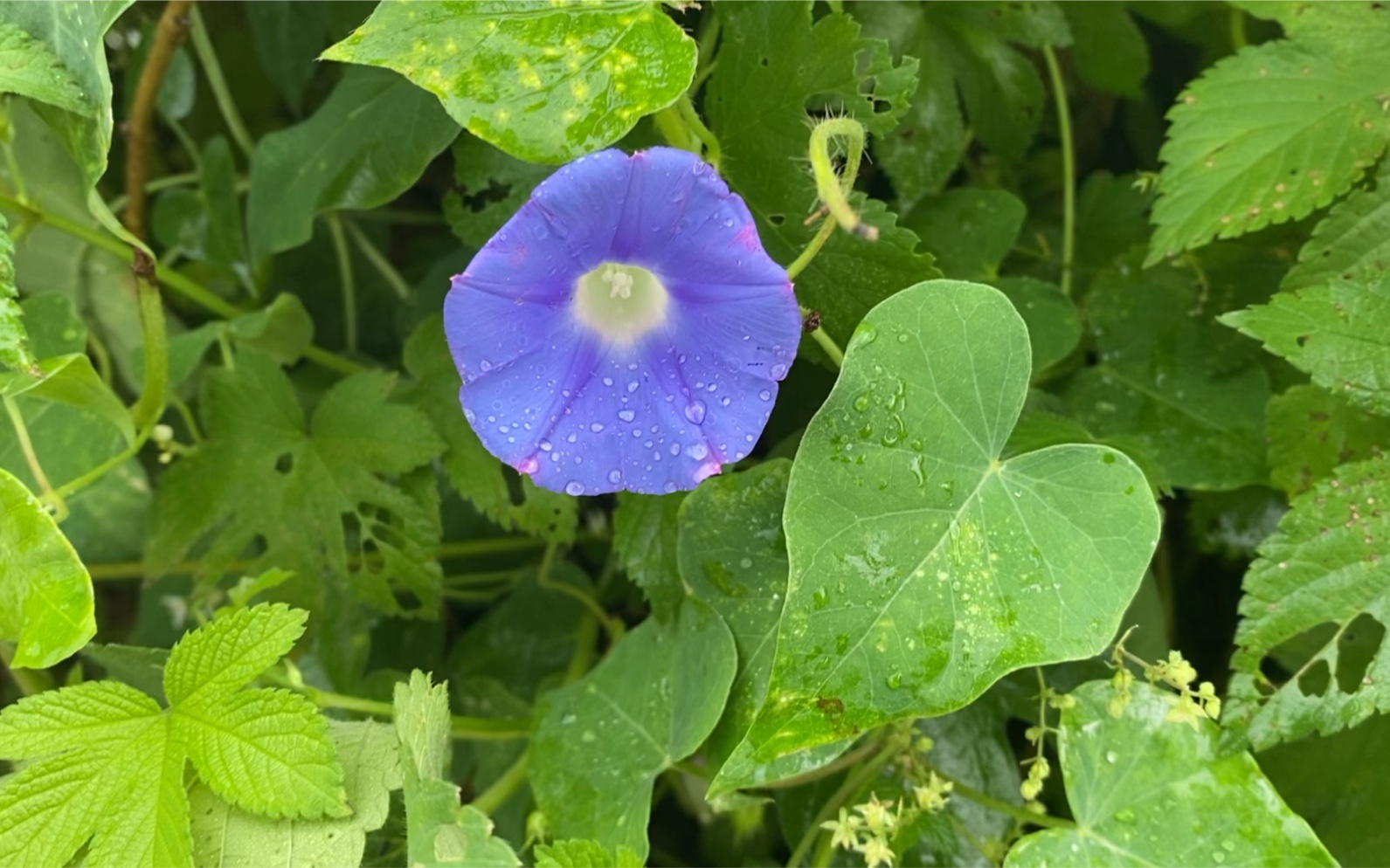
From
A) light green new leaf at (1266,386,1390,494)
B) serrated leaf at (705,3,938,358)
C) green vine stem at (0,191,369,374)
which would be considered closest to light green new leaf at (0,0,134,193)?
green vine stem at (0,191,369,374)

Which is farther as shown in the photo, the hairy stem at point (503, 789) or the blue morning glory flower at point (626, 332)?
the hairy stem at point (503, 789)

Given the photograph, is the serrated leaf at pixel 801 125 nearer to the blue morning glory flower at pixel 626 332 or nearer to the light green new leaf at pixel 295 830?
the blue morning glory flower at pixel 626 332

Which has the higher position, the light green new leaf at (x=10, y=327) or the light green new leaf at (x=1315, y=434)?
the light green new leaf at (x=10, y=327)

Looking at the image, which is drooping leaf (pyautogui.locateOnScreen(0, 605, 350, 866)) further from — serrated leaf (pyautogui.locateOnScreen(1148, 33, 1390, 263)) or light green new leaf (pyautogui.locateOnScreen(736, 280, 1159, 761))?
serrated leaf (pyautogui.locateOnScreen(1148, 33, 1390, 263))

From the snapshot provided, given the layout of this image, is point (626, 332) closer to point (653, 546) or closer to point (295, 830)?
point (653, 546)

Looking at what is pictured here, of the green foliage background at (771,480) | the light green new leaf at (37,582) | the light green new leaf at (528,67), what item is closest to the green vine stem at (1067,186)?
the green foliage background at (771,480)

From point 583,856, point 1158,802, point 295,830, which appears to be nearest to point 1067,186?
point 1158,802

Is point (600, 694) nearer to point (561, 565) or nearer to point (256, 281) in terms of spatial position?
point (561, 565)
